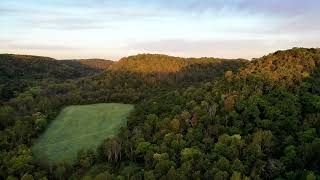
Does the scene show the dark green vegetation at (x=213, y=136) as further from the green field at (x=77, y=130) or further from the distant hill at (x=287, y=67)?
the green field at (x=77, y=130)

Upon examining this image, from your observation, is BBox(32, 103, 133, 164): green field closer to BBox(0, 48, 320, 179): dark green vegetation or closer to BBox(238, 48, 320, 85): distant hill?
BBox(0, 48, 320, 179): dark green vegetation

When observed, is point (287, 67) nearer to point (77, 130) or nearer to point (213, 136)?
point (213, 136)

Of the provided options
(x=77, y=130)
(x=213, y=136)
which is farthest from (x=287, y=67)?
(x=77, y=130)

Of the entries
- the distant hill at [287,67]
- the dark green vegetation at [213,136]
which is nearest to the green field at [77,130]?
the dark green vegetation at [213,136]

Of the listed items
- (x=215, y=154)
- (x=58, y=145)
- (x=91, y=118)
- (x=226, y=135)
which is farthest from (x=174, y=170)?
(x=91, y=118)

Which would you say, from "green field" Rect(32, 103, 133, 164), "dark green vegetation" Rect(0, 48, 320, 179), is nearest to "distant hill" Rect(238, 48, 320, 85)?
"dark green vegetation" Rect(0, 48, 320, 179)

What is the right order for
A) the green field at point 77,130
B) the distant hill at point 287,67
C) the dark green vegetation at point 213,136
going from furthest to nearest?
the distant hill at point 287,67 → the green field at point 77,130 → the dark green vegetation at point 213,136
